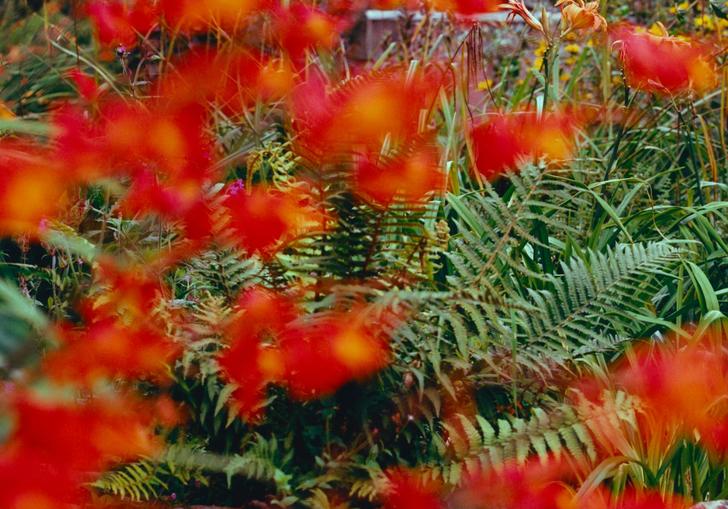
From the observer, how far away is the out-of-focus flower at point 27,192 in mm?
2020

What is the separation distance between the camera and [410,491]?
5.55 feet

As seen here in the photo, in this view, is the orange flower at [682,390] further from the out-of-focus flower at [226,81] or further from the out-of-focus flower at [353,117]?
the out-of-focus flower at [226,81]

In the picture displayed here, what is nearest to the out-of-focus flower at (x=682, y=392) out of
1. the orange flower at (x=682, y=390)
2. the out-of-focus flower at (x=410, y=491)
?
the orange flower at (x=682, y=390)

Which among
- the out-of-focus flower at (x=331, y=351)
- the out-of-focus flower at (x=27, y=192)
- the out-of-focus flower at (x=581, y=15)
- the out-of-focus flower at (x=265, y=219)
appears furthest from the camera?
the out-of-focus flower at (x=581, y=15)

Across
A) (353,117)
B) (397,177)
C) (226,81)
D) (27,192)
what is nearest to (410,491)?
(397,177)

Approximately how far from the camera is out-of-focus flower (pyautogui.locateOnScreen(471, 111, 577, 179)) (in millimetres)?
2581

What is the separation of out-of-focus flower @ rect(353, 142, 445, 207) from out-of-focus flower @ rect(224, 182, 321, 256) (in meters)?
0.17

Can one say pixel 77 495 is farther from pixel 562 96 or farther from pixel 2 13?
pixel 2 13

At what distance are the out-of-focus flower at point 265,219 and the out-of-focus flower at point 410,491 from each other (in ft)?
1.60

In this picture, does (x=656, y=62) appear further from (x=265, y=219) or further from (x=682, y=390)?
(x=265, y=219)

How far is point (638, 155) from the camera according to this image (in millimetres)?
3594

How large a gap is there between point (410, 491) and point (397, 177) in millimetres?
534

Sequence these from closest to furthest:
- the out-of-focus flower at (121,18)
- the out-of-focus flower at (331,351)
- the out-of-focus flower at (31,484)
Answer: the out-of-focus flower at (31,484) < the out-of-focus flower at (331,351) < the out-of-focus flower at (121,18)

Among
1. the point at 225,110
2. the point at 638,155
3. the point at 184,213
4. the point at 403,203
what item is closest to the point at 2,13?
the point at 225,110
